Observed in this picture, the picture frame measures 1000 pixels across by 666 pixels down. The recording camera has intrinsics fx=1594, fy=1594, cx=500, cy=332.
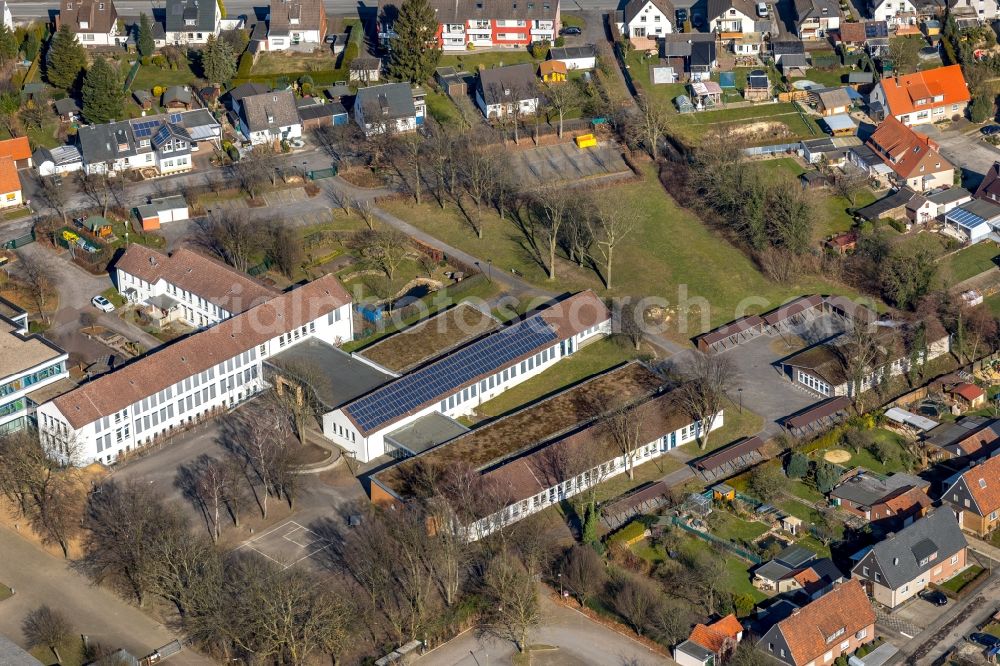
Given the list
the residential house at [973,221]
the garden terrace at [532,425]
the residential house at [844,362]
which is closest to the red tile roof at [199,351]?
the garden terrace at [532,425]

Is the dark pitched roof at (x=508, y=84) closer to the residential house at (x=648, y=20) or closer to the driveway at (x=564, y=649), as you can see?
the residential house at (x=648, y=20)

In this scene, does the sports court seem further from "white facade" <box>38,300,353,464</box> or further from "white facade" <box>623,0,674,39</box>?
"white facade" <box>623,0,674,39</box>

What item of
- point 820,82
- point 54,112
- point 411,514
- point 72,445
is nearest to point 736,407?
point 411,514

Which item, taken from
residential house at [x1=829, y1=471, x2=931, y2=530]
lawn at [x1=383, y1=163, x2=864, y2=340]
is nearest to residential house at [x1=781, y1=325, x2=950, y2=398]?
lawn at [x1=383, y1=163, x2=864, y2=340]

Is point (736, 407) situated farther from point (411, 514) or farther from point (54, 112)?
point (54, 112)

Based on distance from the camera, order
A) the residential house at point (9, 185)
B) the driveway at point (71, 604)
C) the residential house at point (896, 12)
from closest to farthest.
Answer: the driveway at point (71, 604) < the residential house at point (9, 185) < the residential house at point (896, 12)
